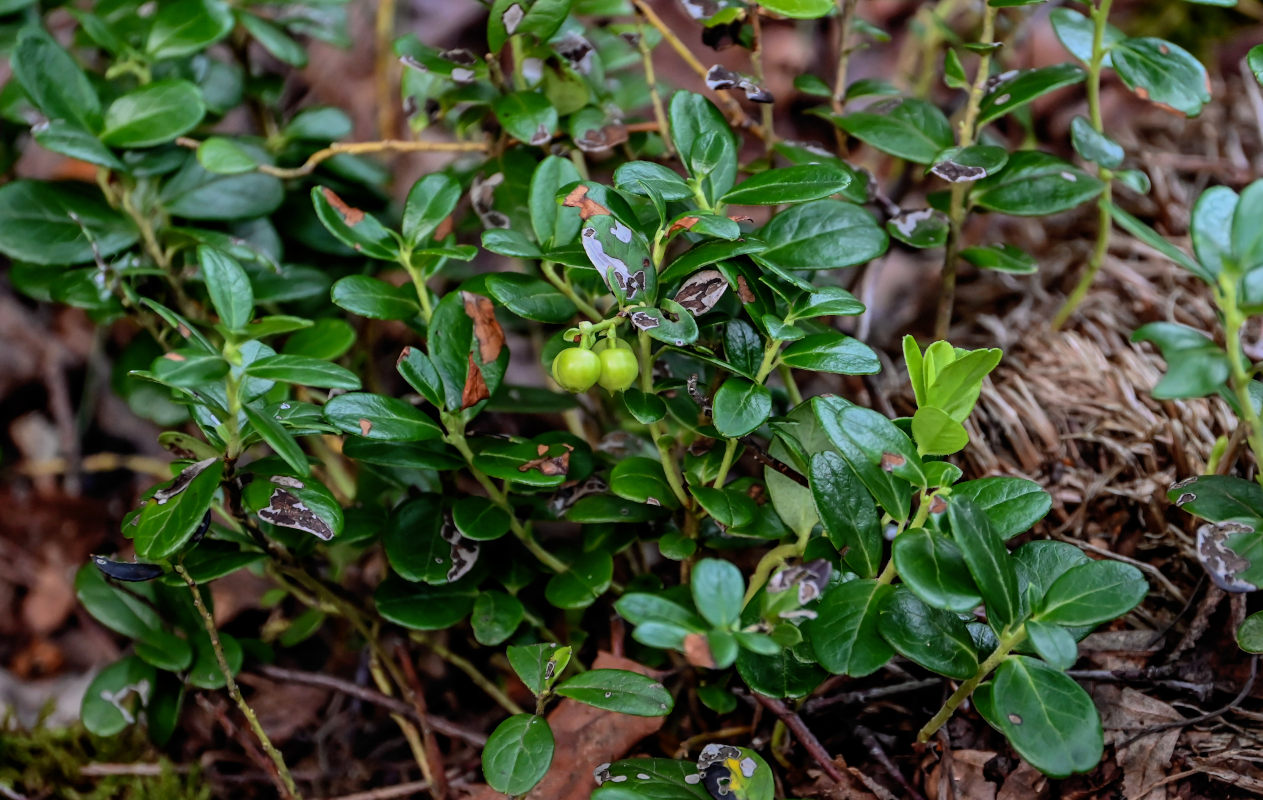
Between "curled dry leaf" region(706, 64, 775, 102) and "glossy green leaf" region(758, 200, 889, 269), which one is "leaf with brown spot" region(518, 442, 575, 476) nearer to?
"glossy green leaf" region(758, 200, 889, 269)

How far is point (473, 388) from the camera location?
137 cm

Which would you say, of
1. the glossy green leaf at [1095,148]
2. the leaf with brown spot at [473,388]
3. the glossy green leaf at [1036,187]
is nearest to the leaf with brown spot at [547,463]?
the leaf with brown spot at [473,388]

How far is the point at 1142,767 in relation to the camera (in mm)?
1335

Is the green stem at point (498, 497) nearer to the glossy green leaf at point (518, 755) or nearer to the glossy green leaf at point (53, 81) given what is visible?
the glossy green leaf at point (518, 755)

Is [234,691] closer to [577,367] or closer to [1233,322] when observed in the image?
[577,367]

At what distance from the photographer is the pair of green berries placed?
1.17 meters

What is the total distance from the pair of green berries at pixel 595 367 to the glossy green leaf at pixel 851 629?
40 centimetres

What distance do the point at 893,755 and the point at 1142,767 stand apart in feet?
1.16

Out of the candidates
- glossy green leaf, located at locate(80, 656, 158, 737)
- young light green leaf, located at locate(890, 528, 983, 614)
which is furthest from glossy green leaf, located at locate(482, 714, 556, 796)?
glossy green leaf, located at locate(80, 656, 158, 737)

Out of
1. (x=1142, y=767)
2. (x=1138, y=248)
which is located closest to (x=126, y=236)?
(x=1142, y=767)

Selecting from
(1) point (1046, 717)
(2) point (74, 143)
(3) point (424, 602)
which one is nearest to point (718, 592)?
(1) point (1046, 717)

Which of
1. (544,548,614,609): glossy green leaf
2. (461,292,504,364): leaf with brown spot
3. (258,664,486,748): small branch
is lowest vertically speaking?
(258,664,486,748): small branch

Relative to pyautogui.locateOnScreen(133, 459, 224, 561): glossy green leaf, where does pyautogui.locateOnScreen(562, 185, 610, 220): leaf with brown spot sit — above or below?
above

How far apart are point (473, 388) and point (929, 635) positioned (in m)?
0.73
